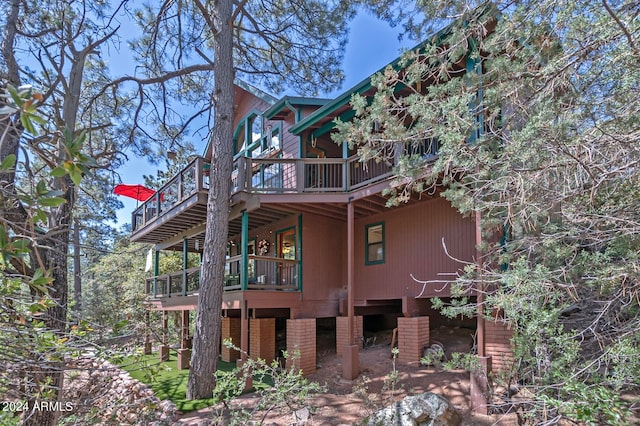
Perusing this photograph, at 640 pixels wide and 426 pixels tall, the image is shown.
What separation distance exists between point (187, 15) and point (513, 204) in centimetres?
1107

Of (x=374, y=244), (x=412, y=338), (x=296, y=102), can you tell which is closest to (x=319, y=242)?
(x=374, y=244)

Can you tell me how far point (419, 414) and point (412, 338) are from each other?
3171 mm

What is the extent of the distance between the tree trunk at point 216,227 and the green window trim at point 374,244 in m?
4.09

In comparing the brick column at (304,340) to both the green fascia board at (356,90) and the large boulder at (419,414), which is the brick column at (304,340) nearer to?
the large boulder at (419,414)

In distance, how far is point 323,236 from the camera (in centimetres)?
1152

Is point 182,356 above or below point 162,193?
below

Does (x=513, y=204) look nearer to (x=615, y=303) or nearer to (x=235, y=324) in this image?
(x=615, y=303)

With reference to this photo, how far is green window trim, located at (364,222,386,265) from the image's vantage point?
10817 mm

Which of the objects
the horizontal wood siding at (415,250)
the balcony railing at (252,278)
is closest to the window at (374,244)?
the horizontal wood siding at (415,250)

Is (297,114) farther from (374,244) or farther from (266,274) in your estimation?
(266,274)

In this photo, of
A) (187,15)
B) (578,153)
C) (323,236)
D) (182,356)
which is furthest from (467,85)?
(182,356)

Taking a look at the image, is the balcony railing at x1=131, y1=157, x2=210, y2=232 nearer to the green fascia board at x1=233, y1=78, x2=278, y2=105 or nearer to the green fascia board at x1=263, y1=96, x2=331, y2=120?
the green fascia board at x1=263, y1=96, x2=331, y2=120

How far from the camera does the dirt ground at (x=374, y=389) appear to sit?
6414 millimetres

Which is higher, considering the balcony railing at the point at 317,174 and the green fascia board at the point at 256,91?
the green fascia board at the point at 256,91
